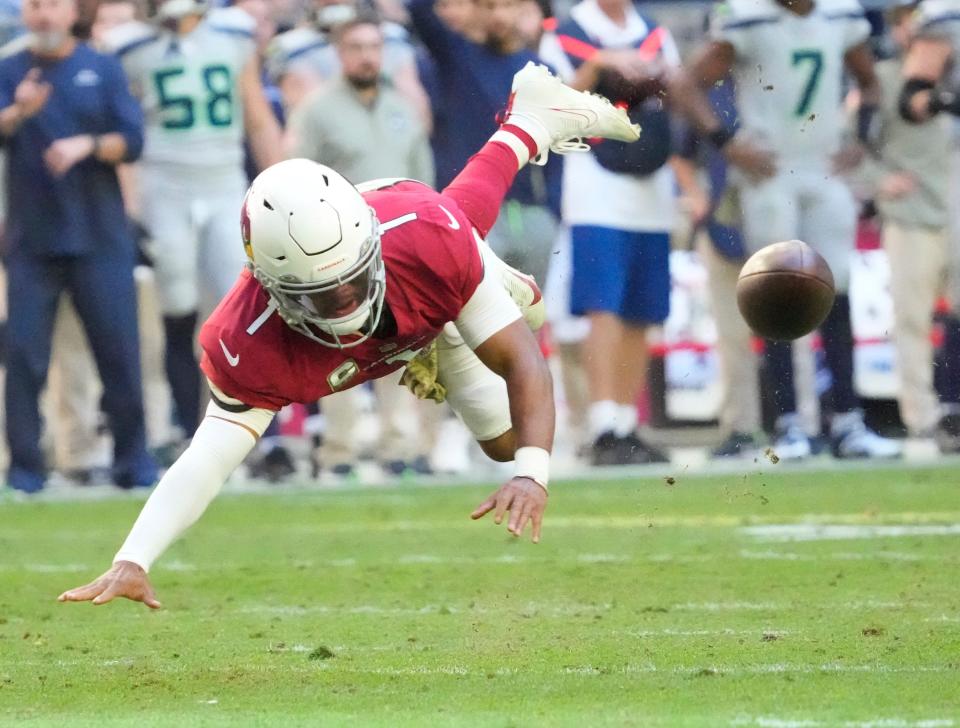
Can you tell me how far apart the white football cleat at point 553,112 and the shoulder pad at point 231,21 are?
357 cm

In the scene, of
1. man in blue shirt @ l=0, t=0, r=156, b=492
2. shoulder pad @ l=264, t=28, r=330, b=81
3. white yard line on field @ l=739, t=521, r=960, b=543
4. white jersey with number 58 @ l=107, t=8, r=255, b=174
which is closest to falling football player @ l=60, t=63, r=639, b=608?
white yard line on field @ l=739, t=521, r=960, b=543

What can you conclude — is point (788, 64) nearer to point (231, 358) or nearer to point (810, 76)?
point (810, 76)

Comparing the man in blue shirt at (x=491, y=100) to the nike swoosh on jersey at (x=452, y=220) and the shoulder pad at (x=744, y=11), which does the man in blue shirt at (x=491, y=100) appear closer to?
the shoulder pad at (x=744, y=11)

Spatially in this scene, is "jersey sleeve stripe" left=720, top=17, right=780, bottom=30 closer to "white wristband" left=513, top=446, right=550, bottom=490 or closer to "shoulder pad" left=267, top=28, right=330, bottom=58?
"shoulder pad" left=267, top=28, right=330, bottom=58

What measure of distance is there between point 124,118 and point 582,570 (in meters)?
3.81

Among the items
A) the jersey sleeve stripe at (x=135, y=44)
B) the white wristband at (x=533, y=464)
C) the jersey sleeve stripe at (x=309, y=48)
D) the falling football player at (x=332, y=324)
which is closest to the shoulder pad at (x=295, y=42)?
the jersey sleeve stripe at (x=309, y=48)

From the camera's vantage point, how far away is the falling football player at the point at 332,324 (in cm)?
462

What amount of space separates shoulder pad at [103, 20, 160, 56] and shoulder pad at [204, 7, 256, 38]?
0.28 meters

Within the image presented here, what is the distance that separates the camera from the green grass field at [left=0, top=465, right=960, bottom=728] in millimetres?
4121

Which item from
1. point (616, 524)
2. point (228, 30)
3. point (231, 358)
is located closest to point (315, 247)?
point (231, 358)

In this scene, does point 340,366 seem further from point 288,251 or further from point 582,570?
point 582,570

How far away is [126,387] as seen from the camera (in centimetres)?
931

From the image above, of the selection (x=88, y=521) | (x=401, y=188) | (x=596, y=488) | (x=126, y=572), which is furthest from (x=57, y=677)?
(x=596, y=488)

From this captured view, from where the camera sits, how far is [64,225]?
9195 millimetres
